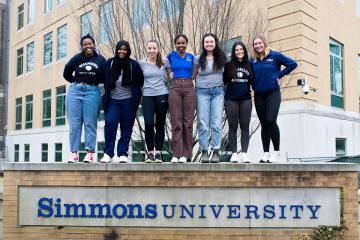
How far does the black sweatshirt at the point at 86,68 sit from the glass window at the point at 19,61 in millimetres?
23542

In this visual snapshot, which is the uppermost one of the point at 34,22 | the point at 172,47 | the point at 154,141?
the point at 34,22

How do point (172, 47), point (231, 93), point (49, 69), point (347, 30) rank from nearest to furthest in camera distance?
point (231, 93), point (172, 47), point (347, 30), point (49, 69)

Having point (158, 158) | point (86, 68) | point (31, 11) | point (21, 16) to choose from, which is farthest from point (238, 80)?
point (21, 16)

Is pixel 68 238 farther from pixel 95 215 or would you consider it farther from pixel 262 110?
pixel 262 110

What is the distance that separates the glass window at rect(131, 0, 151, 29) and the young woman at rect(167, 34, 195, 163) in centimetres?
400

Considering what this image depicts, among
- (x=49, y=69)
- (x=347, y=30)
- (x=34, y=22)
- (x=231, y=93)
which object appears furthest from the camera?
(x=34, y=22)

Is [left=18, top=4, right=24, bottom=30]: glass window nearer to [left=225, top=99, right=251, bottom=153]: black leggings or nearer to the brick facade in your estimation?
the brick facade

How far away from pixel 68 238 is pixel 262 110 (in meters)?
3.35

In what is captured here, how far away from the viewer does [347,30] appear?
1559cm

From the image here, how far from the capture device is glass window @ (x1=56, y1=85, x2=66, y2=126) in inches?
869

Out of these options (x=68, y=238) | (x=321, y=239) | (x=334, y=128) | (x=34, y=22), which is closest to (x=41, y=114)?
(x=34, y=22)

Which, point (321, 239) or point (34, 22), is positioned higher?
point (34, 22)

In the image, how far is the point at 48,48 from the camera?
80.3ft

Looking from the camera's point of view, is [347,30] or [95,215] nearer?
[95,215]
